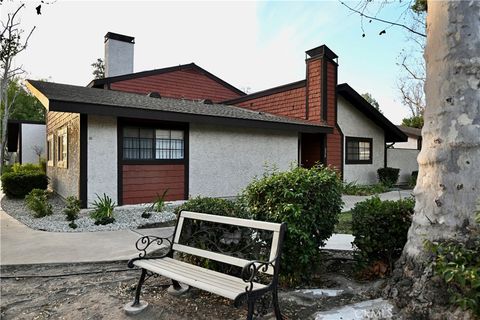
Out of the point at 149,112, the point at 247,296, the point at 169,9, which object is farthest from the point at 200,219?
the point at 169,9

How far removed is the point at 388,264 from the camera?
11.0 feet

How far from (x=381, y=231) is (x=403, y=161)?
16.0m

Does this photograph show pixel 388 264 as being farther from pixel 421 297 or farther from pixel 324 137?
pixel 324 137

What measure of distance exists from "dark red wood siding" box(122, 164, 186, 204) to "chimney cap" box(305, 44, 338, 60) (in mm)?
7670

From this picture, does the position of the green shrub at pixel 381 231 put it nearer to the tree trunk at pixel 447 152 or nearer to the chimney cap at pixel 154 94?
the tree trunk at pixel 447 152

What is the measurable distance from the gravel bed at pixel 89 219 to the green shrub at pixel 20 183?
2447mm

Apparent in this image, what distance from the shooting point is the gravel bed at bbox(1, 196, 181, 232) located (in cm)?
645

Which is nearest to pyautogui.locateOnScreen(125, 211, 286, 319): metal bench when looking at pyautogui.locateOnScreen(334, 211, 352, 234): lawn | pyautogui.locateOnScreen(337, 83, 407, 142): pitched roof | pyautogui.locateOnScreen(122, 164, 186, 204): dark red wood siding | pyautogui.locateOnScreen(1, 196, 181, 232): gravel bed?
pyautogui.locateOnScreen(334, 211, 352, 234): lawn

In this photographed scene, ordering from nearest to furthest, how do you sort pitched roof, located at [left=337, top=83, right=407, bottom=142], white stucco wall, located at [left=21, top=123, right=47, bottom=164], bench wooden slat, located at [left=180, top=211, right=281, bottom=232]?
bench wooden slat, located at [left=180, top=211, right=281, bottom=232] → pitched roof, located at [left=337, top=83, right=407, bottom=142] → white stucco wall, located at [left=21, top=123, right=47, bottom=164]

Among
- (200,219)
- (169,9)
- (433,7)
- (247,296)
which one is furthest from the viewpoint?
(169,9)

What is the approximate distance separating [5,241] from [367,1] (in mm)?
7054

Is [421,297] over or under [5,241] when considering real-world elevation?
over

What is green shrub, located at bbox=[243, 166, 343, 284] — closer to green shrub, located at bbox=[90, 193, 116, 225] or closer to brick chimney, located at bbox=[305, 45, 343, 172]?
green shrub, located at bbox=[90, 193, 116, 225]

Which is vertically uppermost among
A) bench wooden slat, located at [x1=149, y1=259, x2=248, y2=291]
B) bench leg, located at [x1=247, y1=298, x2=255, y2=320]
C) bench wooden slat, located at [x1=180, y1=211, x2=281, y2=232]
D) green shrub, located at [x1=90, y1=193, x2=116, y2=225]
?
bench wooden slat, located at [x1=180, y1=211, x2=281, y2=232]
